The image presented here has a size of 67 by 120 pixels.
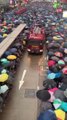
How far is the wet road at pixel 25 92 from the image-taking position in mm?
18641

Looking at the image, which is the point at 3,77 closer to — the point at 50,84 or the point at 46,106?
the point at 50,84

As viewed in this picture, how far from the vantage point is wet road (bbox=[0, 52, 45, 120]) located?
1864 centimetres

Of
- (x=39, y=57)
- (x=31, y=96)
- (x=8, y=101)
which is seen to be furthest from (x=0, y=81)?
(x=39, y=57)

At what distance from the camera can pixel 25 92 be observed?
22.4m

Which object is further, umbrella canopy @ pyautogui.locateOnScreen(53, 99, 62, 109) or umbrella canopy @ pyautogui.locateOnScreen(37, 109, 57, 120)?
umbrella canopy @ pyautogui.locateOnScreen(53, 99, 62, 109)

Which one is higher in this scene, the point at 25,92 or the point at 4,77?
the point at 4,77

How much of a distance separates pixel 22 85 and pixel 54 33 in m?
19.2

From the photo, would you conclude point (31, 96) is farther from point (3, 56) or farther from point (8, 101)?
point (3, 56)

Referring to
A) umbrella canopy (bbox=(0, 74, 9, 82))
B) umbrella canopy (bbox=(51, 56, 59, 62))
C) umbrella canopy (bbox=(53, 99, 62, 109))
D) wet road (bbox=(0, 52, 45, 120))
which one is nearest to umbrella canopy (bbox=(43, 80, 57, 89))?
wet road (bbox=(0, 52, 45, 120))

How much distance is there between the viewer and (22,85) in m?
23.9

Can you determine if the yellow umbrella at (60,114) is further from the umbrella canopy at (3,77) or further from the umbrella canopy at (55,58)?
the umbrella canopy at (55,58)

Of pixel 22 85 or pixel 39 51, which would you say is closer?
pixel 22 85

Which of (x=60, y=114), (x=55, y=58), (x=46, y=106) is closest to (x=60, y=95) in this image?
(x=46, y=106)

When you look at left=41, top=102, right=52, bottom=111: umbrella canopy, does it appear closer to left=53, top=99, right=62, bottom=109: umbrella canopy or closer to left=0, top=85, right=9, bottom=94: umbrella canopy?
left=53, top=99, right=62, bottom=109: umbrella canopy
